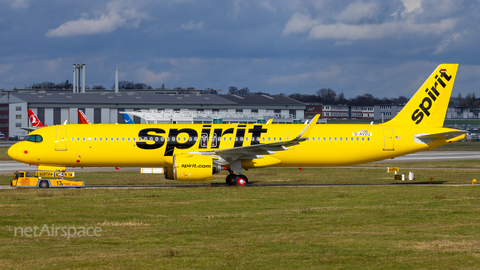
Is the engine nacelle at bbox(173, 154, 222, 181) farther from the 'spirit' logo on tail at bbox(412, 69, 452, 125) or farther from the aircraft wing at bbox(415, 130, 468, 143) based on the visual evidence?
the 'spirit' logo on tail at bbox(412, 69, 452, 125)

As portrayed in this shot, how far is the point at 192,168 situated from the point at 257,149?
450 cm

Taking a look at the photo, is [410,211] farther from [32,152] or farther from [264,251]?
[32,152]

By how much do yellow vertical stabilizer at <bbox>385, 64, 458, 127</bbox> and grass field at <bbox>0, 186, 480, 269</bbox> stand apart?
8.82m

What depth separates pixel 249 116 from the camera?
346 feet

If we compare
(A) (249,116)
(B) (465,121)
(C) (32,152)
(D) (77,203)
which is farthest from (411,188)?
(B) (465,121)

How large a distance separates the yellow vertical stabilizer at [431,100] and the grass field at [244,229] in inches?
347

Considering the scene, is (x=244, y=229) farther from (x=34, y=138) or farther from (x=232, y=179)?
(x=34, y=138)

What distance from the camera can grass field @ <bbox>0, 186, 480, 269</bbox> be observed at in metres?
14.6

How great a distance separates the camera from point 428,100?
3934cm

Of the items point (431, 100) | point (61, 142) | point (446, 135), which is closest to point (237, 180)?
→ point (61, 142)

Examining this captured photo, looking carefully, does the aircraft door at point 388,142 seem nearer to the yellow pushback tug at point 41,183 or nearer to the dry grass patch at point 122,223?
the yellow pushback tug at point 41,183

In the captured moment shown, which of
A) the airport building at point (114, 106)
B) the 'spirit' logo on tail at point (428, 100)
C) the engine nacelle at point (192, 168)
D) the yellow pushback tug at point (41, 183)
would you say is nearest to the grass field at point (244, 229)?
the engine nacelle at point (192, 168)

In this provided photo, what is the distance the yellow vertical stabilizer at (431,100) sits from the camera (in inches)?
1549

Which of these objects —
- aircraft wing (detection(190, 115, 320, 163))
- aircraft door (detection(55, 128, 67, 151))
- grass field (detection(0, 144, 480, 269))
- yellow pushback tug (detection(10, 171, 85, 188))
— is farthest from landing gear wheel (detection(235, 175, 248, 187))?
aircraft door (detection(55, 128, 67, 151))
